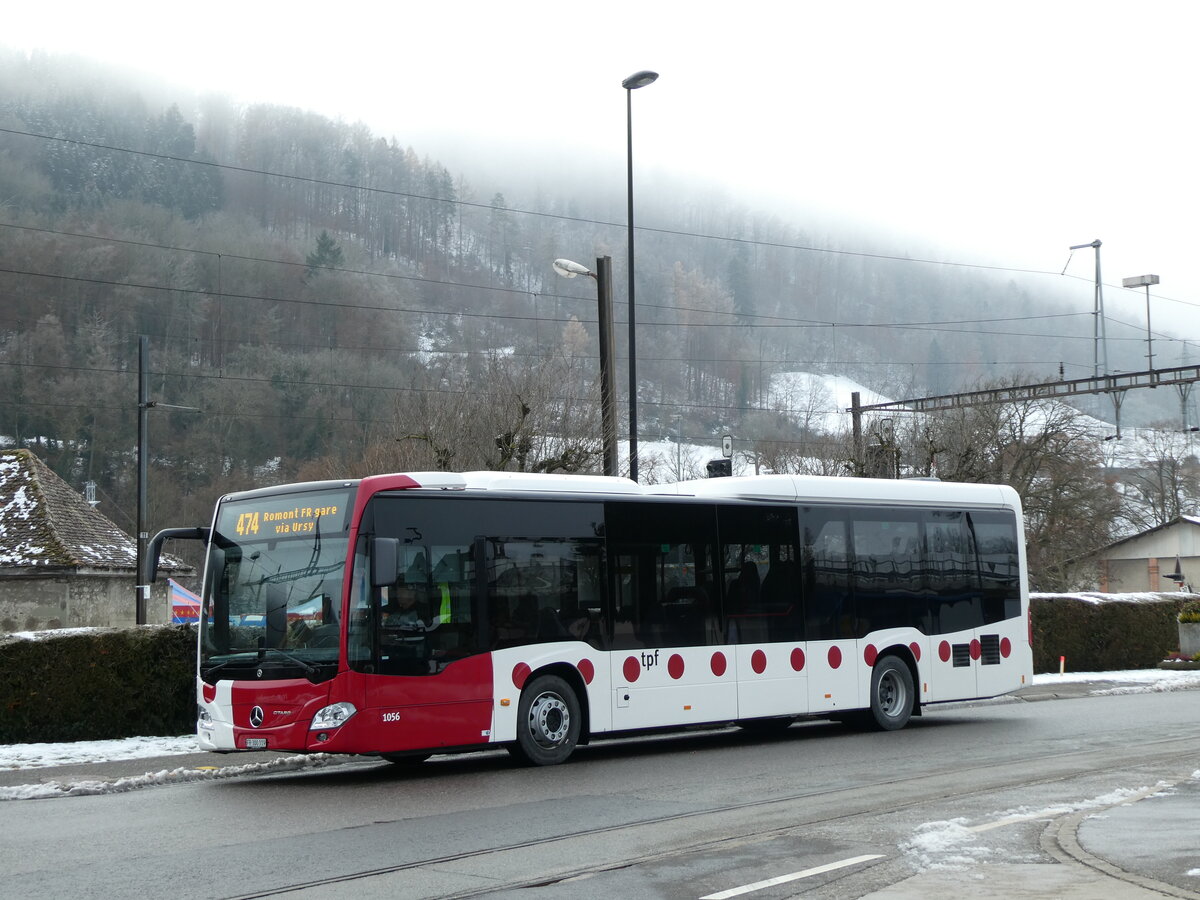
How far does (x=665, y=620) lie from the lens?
16312 millimetres

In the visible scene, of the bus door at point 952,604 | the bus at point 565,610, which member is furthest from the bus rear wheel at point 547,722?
the bus door at point 952,604

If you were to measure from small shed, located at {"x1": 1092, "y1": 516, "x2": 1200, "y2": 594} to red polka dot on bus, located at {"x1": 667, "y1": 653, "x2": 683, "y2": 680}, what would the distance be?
56656mm

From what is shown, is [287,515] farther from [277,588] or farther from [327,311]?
[327,311]

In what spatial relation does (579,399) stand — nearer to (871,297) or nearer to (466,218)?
(466,218)

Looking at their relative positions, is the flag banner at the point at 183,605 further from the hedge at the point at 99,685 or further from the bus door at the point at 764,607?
the bus door at the point at 764,607

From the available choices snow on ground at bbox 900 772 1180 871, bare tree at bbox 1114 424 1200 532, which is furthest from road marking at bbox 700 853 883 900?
bare tree at bbox 1114 424 1200 532

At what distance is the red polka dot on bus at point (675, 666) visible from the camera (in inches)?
639

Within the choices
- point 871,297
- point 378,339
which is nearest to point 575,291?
point 871,297

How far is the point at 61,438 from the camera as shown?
7138 cm

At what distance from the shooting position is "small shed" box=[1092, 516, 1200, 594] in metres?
69.9

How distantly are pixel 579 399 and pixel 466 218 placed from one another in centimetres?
13671

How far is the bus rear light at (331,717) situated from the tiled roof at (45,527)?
79.2 feet

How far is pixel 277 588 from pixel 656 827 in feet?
17.6

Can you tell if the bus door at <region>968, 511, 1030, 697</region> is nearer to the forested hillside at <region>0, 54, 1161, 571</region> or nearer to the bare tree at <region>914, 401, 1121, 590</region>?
the forested hillside at <region>0, 54, 1161, 571</region>
